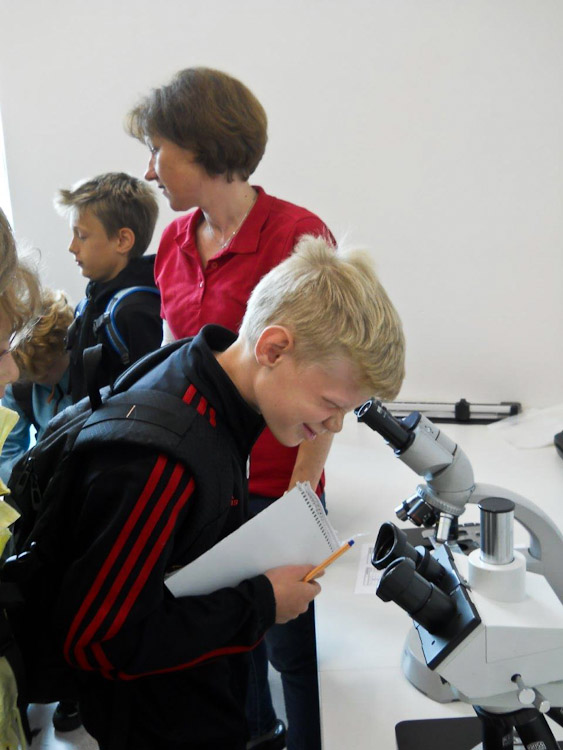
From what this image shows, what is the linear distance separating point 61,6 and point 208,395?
8.02ft

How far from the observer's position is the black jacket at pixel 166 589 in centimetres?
86

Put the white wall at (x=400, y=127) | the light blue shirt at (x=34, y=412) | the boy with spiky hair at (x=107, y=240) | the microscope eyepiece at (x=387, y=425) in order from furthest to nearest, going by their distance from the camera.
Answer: the white wall at (x=400, y=127) < the light blue shirt at (x=34, y=412) < the boy with spiky hair at (x=107, y=240) < the microscope eyepiece at (x=387, y=425)

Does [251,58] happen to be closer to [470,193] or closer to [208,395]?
[470,193]

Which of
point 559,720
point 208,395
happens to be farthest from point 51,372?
point 559,720

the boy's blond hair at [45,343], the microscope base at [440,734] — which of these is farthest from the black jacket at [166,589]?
the boy's blond hair at [45,343]

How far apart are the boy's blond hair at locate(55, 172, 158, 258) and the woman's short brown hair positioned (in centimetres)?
50

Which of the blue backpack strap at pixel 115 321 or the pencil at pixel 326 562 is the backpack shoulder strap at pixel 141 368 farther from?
the blue backpack strap at pixel 115 321

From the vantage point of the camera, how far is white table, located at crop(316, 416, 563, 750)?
1.03m

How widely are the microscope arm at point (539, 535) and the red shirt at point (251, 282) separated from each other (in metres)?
0.43

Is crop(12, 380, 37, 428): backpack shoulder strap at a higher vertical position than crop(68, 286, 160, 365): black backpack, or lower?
lower

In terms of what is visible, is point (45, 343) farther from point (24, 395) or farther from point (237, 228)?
point (237, 228)

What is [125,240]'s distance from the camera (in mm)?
1979

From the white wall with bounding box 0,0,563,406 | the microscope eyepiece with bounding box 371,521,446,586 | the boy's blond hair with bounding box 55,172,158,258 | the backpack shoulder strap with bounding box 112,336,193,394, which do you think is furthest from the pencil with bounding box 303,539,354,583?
the white wall with bounding box 0,0,563,406

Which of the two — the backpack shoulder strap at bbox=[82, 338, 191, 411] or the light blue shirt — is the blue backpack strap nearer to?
the light blue shirt
